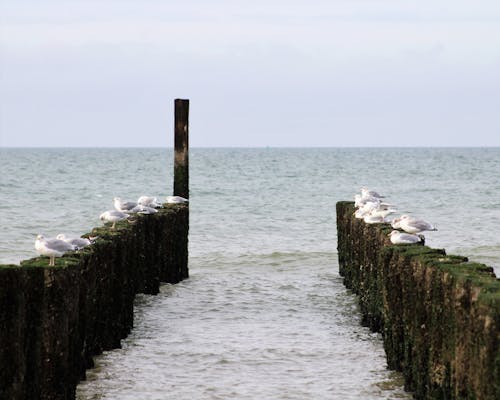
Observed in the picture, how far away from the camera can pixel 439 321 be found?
28.9 feet

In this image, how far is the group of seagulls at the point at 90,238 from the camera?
34.3ft

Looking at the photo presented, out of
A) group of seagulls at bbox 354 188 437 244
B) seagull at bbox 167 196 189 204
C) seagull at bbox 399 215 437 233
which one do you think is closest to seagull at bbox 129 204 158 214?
seagull at bbox 167 196 189 204

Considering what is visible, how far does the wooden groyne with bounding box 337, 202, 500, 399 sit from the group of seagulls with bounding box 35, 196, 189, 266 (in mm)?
3207

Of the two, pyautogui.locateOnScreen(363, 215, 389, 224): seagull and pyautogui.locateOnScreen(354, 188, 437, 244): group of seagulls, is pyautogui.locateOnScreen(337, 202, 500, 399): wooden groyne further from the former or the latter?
pyautogui.locateOnScreen(363, 215, 389, 224): seagull

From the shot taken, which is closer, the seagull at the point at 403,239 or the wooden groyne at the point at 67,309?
the wooden groyne at the point at 67,309

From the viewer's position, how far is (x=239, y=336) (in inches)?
543

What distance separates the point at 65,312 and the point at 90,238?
3.31 meters

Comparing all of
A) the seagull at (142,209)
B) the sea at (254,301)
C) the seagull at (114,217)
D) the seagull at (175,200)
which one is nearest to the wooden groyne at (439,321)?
the sea at (254,301)

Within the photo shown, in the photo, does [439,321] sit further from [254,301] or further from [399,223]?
[254,301]

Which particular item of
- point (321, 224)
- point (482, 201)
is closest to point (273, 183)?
point (482, 201)

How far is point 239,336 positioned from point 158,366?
2.05 meters

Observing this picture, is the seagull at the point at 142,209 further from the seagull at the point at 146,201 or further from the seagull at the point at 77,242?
the seagull at the point at 77,242

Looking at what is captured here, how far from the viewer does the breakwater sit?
806 cm

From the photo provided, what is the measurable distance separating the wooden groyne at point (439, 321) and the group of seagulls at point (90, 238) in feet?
10.5
